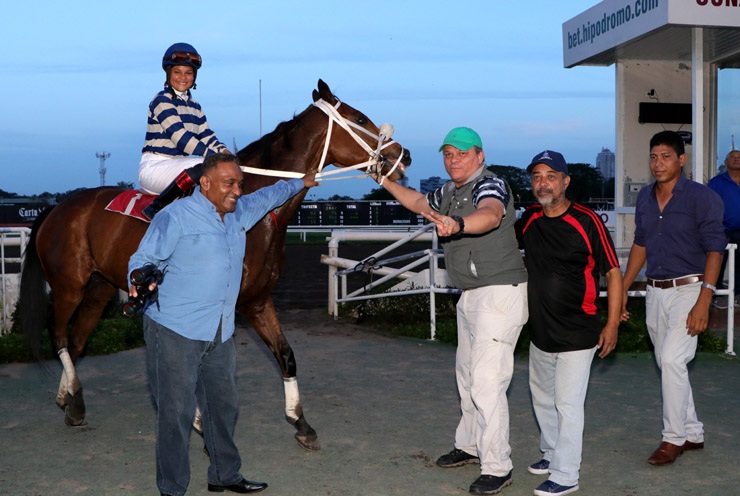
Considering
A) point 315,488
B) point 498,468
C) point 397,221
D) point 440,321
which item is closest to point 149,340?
point 315,488

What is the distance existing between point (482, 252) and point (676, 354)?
4.68 feet

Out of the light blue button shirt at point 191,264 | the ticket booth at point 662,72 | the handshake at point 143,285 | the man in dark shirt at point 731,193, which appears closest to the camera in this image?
the handshake at point 143,285

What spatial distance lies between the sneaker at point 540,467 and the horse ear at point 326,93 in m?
2.77

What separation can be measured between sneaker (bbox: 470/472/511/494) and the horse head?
206 cm

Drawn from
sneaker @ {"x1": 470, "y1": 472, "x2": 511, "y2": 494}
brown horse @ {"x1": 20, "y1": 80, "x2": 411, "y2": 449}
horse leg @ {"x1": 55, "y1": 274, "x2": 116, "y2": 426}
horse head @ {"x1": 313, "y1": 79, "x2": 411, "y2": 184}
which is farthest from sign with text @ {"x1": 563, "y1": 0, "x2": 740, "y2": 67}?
horse leg @ {"x1": 55, "y1": 274, "x2": 116, "y2": 426}

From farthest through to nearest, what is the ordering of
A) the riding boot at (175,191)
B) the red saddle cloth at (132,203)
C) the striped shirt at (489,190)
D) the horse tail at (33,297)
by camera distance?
the horse tail at (33,297) < the red saddle cloth at (132,203) < the riding boot at (175,191) < the striped shirt at (489,190)

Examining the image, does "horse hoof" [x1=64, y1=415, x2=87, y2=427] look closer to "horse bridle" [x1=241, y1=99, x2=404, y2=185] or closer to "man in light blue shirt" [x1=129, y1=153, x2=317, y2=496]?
"man in light blue shirt" [x1=129, y1=153, x2=317, y2=496]

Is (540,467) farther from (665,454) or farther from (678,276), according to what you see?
(678,276)

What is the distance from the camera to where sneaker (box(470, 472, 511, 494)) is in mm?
4180

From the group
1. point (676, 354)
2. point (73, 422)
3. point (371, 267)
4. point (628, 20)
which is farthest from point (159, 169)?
point (628, 20)

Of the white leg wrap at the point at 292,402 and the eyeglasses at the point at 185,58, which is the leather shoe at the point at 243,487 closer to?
the white leg wrap at the point at 292,402

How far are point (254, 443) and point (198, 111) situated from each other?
236 centimetres

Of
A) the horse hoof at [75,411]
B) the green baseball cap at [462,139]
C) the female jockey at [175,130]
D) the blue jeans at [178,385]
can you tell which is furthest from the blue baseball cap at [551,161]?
the horse hoof at [75,411]

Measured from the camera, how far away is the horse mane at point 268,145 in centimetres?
537
